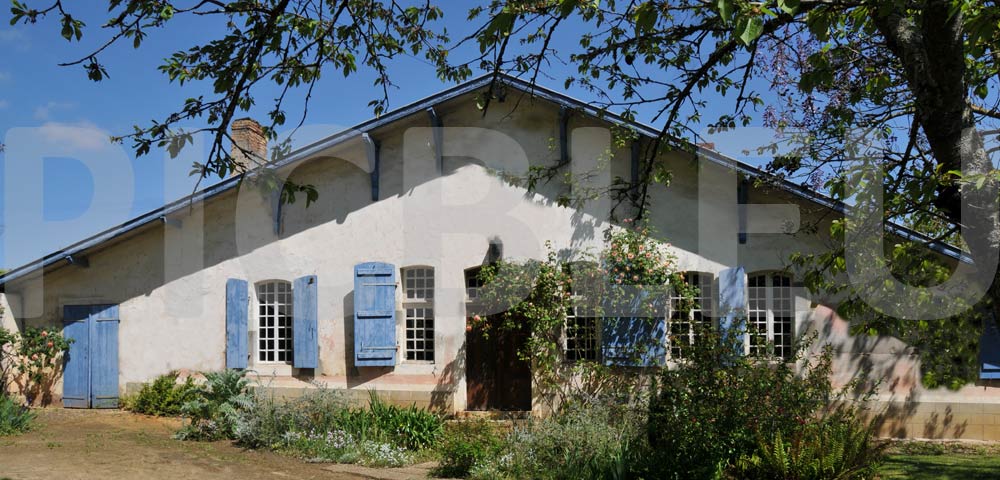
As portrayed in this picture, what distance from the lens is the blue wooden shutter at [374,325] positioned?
1070 cm

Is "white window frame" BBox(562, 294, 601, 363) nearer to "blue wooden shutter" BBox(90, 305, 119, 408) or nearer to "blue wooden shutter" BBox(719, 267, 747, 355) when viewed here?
"blue wooden shutter" BBox(719, 267, 747, 355)

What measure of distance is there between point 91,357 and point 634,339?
849 cm

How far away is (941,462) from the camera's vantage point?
8352 mm

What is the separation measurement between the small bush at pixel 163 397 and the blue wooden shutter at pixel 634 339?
6.30 metres

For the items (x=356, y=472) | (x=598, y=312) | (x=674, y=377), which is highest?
(x=598, y=312)

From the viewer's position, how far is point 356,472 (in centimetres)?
809

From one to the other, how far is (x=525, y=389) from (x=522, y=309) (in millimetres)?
1318

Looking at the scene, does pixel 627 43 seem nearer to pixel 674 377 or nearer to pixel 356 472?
pixel 674 377

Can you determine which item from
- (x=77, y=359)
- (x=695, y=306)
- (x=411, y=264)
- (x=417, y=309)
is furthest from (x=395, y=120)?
(x=77, y=359)

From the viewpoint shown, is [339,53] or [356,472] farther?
[356,472]

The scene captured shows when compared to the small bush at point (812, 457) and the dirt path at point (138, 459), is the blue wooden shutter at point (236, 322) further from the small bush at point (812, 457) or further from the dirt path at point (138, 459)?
the small bush at point (812, 457)

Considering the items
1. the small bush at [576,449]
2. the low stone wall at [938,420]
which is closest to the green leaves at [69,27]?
the small bush at [576,449]

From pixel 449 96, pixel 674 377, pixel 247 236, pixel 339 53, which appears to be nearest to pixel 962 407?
pixel 674 377

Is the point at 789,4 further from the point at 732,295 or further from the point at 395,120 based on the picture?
the point at 395,120
